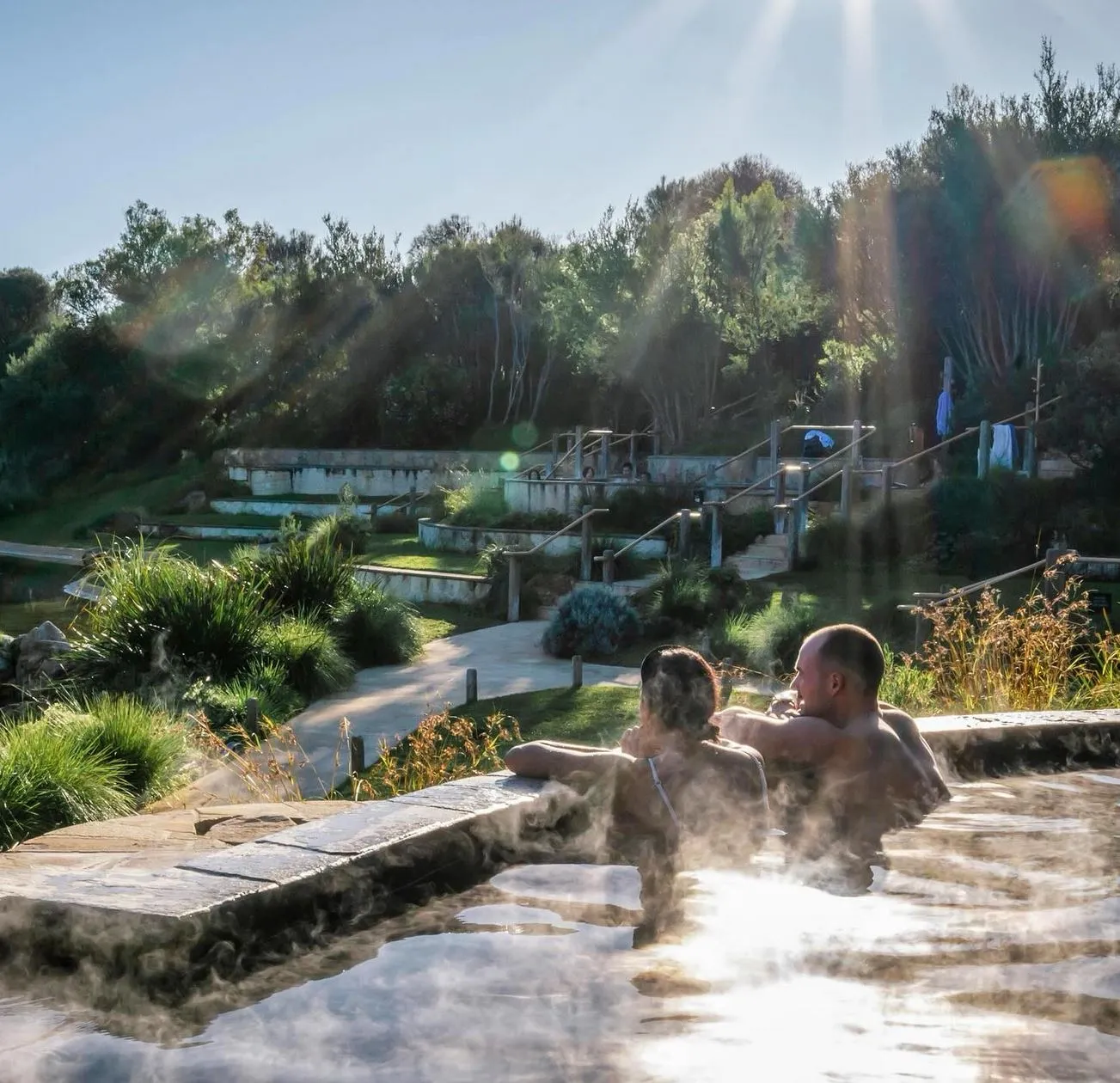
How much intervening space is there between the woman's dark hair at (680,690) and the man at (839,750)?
0.29m

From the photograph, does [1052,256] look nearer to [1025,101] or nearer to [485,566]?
[1025,101]

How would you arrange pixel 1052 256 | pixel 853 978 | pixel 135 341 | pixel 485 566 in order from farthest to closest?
pixel 135 341, pixel 1052 256, pixel 485 566, pixel 853 978

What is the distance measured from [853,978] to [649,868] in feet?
3.11

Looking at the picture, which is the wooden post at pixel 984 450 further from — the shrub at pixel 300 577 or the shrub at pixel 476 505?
the shrub at pixel 300 577

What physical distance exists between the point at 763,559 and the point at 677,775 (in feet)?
47.3

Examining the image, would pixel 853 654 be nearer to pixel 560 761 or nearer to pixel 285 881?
pixel 560 761

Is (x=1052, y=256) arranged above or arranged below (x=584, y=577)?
above

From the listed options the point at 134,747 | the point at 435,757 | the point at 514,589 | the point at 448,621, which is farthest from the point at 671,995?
the point at 448,621

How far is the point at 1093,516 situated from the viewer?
1639 centimetres

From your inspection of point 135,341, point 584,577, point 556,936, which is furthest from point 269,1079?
point 135,341

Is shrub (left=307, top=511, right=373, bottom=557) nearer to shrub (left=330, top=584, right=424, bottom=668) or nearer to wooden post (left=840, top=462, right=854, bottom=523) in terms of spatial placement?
shrub (left=330, top=584, right=424, bottom=668)

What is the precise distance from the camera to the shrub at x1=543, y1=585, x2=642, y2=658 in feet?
42.9

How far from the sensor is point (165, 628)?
11227 mm

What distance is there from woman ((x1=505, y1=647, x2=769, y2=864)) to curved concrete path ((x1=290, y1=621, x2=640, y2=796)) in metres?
4.54
